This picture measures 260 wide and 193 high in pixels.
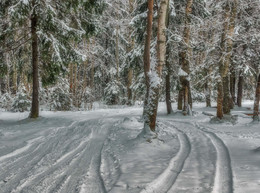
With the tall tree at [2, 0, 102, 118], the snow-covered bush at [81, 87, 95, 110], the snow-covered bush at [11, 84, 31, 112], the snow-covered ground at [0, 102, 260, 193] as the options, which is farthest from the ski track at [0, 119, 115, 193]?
the snow-covered bush at [81, 87, 95, 110]

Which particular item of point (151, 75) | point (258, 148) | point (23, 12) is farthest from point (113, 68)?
point (258, 148)

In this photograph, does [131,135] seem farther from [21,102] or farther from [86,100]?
[86,100]

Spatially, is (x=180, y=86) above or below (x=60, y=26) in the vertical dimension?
below

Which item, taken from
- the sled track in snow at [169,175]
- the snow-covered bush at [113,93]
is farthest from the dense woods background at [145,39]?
the snow-covered bush at [113,93]

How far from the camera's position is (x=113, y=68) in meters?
23.5

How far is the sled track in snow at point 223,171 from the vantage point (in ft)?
12.3

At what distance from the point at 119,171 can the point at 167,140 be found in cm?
287

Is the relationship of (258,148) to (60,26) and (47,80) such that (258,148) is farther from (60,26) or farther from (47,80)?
(47,80)

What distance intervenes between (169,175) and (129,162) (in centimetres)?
110

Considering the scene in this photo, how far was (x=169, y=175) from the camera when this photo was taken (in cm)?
435

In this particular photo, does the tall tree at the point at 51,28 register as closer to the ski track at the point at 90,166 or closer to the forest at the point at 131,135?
the forest at the point at 131,135

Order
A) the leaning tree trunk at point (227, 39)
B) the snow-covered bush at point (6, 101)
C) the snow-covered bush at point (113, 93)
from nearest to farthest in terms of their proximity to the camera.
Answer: the leaning tree trunk at point (227, 39) → the snow-covered bush at point (6, 101) → the snow-covered bush at point (113, 93)

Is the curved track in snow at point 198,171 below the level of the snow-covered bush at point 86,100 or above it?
below

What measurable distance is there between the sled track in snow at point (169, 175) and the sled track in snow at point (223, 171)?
0.69m
